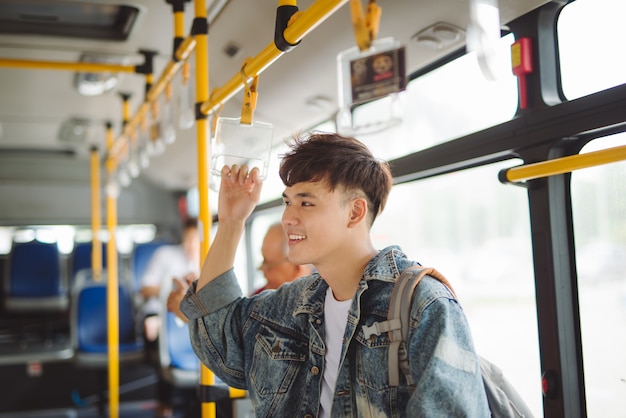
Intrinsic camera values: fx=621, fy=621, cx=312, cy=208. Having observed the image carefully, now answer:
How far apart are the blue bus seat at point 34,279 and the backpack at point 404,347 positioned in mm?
5991

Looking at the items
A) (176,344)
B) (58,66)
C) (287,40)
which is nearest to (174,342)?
(176,344)

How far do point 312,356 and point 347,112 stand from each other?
723 mm

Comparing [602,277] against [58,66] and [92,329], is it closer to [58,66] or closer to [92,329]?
[58,66]

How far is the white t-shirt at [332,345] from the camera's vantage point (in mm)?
1647

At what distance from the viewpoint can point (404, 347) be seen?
1420 millimetres

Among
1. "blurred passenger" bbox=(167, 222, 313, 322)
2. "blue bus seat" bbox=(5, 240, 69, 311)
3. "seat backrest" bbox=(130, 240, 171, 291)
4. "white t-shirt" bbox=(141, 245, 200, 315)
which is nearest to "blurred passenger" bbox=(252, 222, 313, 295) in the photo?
"blurred passenger" bbox=(167, 222, 313, 322)

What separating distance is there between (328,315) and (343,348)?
19 cm

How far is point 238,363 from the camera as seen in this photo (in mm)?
1897

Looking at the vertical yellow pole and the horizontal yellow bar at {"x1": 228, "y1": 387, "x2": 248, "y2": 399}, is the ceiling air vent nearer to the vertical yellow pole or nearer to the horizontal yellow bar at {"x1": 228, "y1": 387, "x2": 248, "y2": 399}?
the vertical yellow pole

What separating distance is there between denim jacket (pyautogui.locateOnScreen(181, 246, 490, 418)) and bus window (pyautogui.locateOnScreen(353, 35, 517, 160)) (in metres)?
0.69

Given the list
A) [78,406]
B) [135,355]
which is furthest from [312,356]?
[78,406]

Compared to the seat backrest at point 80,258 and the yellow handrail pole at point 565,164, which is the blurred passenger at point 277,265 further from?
the seat backrest at point 80,258

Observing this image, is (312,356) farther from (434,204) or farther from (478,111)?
(434,204)

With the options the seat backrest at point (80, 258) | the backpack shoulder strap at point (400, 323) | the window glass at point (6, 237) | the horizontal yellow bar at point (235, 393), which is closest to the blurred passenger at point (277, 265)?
the horizontal yellow bar at point (235, 393)
